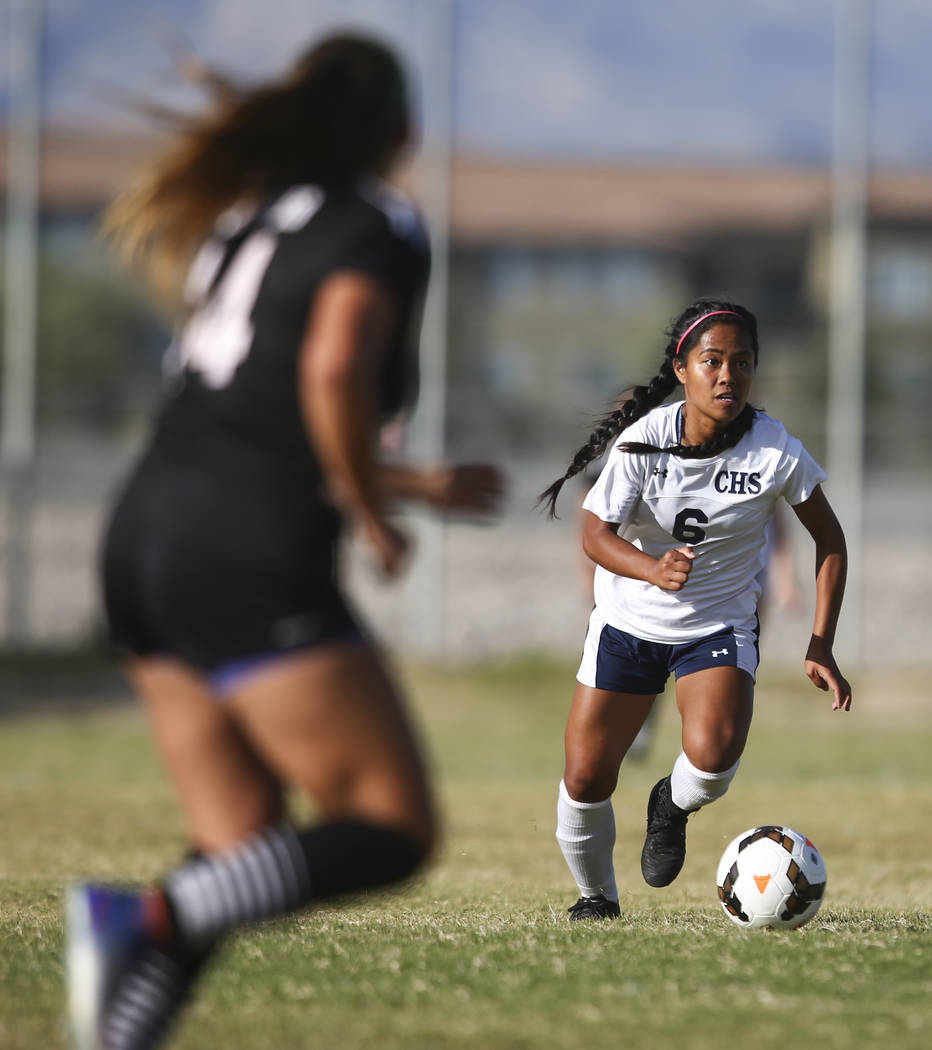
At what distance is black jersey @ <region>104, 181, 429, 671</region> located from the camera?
2828 mm

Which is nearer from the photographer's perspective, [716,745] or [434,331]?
[716,745]

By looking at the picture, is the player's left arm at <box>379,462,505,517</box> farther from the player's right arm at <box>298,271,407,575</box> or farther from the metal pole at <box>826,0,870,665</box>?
the metal pole at <box>826,0,870,665</box>

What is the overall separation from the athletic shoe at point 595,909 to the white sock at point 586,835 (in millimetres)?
68

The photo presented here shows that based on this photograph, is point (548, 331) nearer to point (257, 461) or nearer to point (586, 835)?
point (586, 835)

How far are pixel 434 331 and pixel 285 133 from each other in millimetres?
19739

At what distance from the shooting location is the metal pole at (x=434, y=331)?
22125 millimetres

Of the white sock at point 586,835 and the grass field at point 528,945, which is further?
the white sock at point 586,835

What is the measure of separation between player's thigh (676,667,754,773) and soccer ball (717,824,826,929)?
446mm

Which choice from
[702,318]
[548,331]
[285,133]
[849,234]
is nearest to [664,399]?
[702,318]

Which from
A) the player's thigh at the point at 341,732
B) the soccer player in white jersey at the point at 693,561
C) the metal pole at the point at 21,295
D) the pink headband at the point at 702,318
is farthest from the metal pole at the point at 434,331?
the player's thigh at the point at 341,732

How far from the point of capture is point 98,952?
2746 millimetres

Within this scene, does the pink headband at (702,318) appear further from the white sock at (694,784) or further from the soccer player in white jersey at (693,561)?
the white sock at (694,784)

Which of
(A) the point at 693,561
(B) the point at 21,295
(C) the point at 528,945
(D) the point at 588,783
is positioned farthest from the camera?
(B) the point at 21,295

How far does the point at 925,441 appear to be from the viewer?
24984mm
